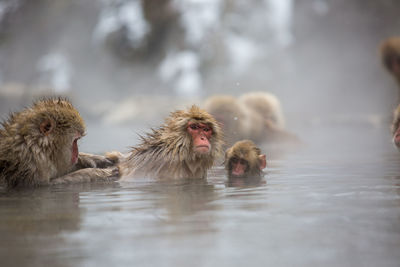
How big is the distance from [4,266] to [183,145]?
236 cm

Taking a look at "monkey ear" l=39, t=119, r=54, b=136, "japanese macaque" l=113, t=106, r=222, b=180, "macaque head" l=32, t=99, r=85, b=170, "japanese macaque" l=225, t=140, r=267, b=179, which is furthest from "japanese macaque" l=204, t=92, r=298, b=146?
"monkey ear" l=39, t=119, r=54, b=136

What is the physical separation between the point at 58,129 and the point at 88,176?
1.45 ft

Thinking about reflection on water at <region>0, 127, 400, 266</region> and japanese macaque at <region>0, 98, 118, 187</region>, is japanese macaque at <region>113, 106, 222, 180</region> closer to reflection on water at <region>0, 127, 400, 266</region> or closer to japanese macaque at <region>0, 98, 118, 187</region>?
reflection on water at <region>0, 127, 400, 266</region>

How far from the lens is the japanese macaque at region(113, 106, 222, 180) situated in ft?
13.4

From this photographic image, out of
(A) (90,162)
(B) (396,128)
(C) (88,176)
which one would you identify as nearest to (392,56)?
(B) (396,128)

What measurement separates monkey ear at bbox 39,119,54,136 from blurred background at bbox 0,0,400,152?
457 inches

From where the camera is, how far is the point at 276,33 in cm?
1769

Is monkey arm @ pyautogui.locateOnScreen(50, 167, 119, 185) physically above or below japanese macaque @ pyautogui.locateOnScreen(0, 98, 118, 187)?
below

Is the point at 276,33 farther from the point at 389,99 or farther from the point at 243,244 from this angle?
the point at 243,244

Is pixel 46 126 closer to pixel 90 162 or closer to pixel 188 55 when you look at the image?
pixel 90 162

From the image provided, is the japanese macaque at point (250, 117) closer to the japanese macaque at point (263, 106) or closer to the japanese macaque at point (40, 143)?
the japanese macaque at point (263, 106)

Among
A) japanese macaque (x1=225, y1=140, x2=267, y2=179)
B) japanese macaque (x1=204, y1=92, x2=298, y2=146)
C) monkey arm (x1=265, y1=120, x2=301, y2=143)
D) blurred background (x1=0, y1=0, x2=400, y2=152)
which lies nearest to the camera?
japanese macaque (x1=225, y1=140, x2=267, y2=179)

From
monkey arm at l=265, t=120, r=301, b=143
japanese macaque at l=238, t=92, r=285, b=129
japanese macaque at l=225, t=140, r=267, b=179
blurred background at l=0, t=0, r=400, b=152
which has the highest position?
blurred background at l=0, t=0, r=400, b=152

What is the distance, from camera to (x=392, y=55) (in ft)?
23.0
